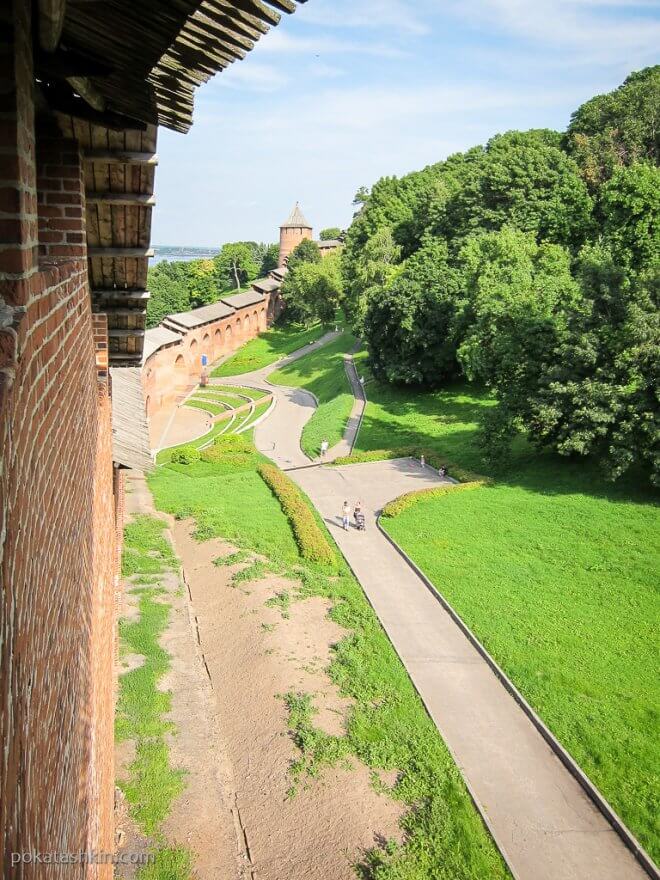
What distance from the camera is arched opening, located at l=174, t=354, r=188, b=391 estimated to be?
4962 centimetres

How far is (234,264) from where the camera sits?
91500mm

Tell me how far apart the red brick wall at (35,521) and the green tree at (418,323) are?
31083 millimetres

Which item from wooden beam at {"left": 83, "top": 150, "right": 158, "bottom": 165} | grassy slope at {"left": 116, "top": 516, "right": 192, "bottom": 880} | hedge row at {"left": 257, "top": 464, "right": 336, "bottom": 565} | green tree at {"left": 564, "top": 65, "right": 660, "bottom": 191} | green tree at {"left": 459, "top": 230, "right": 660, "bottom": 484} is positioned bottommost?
grassy slope at {"left": 116, "top": 516, "right": 192, "bottom": 880}

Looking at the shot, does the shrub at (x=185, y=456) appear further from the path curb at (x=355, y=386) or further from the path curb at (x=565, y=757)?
the path curb at (x=565, y=757)

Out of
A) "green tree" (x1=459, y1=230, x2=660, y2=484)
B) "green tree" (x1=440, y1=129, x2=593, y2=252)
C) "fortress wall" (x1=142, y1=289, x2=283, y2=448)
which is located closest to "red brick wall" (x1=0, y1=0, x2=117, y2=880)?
"green tree" (x1=459, y1=230, x2=660, y2=484)

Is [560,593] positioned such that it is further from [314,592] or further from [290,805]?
[290,805]

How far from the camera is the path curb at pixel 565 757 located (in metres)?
9.85

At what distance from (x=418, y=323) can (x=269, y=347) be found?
30.3 m

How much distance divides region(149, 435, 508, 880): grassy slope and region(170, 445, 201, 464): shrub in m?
9.23

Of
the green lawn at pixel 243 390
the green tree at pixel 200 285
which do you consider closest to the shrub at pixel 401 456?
the green lawn at pixel 243 390

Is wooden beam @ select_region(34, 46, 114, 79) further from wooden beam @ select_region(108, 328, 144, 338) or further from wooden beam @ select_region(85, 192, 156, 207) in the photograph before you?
wooden beam @ select_region(108, 328, 144, 338)

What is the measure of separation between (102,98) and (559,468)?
2371 cm

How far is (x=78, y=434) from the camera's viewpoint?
390 centimetres

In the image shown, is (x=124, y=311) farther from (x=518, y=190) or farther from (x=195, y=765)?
(x=518, y=190)
